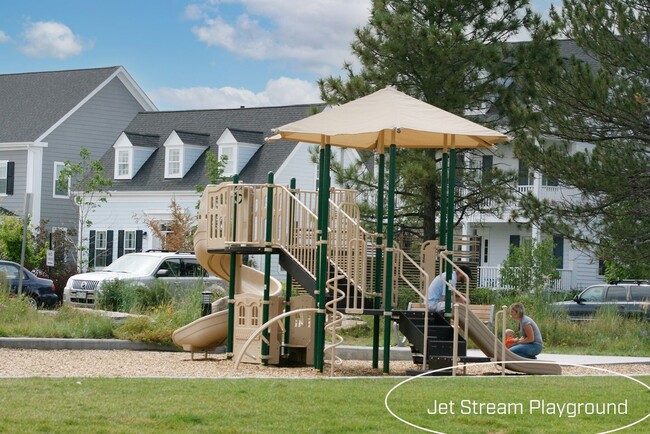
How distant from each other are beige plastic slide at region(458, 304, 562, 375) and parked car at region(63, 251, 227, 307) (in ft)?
37.6

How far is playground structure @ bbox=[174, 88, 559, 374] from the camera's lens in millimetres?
16594

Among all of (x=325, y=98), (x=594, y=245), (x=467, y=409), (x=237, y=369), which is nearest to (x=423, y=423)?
(x=467, y=409)

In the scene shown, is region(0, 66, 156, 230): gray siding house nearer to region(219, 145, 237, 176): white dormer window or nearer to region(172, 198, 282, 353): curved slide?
region(219, 145, 237, 176): white dormer window

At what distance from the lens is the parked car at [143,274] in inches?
1126

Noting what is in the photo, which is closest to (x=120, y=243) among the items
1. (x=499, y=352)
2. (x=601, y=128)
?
(x=601, y=128)

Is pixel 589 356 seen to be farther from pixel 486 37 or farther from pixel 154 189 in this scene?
pixel 154 189

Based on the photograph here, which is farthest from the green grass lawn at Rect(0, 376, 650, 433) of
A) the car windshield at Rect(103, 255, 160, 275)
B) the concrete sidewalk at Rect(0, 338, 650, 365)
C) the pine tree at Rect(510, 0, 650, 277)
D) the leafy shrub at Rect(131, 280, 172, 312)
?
the car windshield at Rect(103, 255, 160, 275)

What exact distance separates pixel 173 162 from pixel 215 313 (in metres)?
30.4

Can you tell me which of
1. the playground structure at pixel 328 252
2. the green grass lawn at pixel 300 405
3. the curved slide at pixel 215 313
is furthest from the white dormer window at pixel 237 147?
the green grass lawn at pixel 300 405

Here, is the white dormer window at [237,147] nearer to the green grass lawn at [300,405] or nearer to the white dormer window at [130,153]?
the white dormer window at [130,153]

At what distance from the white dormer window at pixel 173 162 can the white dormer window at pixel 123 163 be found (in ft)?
6.44

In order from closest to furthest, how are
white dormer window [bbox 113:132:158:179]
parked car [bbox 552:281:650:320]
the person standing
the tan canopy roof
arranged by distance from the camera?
the tan canopy roof, the person standing, parked car [bbox 552:281:650:320], white dormer window [bbox 113:132:158:179]

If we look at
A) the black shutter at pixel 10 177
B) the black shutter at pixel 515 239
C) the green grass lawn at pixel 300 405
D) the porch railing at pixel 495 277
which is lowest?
the green grass lawn at pixel 300 405

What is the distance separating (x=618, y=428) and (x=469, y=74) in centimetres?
2108
